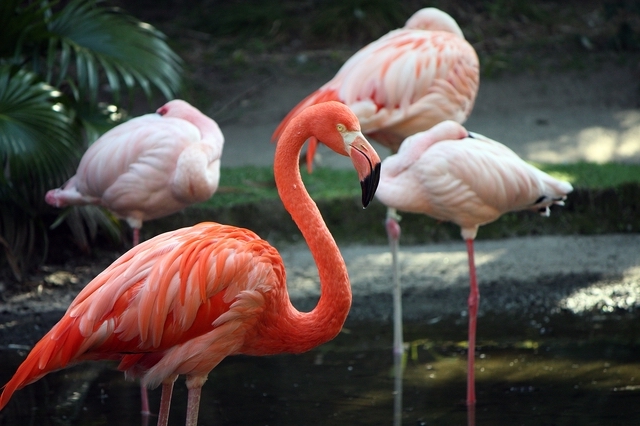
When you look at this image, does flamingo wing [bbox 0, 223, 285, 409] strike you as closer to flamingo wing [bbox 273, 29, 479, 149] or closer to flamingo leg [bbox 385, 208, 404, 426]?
flamingo leg [bbox 385, 208, 404, 426]

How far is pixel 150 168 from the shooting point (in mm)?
4258

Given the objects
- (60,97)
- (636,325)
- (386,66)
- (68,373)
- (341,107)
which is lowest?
(68,373)

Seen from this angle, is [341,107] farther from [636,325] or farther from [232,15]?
[232,15]

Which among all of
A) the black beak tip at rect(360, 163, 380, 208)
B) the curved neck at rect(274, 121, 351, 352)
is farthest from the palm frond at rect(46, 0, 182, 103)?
the black beak tip at rect(360, 163, 380, 208)

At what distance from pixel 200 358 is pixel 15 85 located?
2790mm

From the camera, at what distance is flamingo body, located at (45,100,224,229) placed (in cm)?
419

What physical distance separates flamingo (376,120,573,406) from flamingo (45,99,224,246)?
35.5 inches

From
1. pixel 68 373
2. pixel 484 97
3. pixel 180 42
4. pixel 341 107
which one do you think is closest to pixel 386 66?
pixel 341 107

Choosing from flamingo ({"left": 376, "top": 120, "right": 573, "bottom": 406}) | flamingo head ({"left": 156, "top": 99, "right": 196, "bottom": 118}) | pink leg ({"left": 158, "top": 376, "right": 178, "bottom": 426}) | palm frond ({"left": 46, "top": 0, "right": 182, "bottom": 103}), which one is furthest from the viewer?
palm frond ({"left": 46, "top": 0, "right": 182, "bottom": 103})

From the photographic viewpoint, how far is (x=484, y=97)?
819 centimetres

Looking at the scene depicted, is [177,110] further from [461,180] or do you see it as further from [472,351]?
[472,351]

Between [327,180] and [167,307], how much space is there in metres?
3.75

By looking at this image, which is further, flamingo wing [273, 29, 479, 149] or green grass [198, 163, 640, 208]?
green grass [198, 163, 640, 208]

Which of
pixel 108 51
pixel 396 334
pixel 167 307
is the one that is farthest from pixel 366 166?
pixel 108 51
